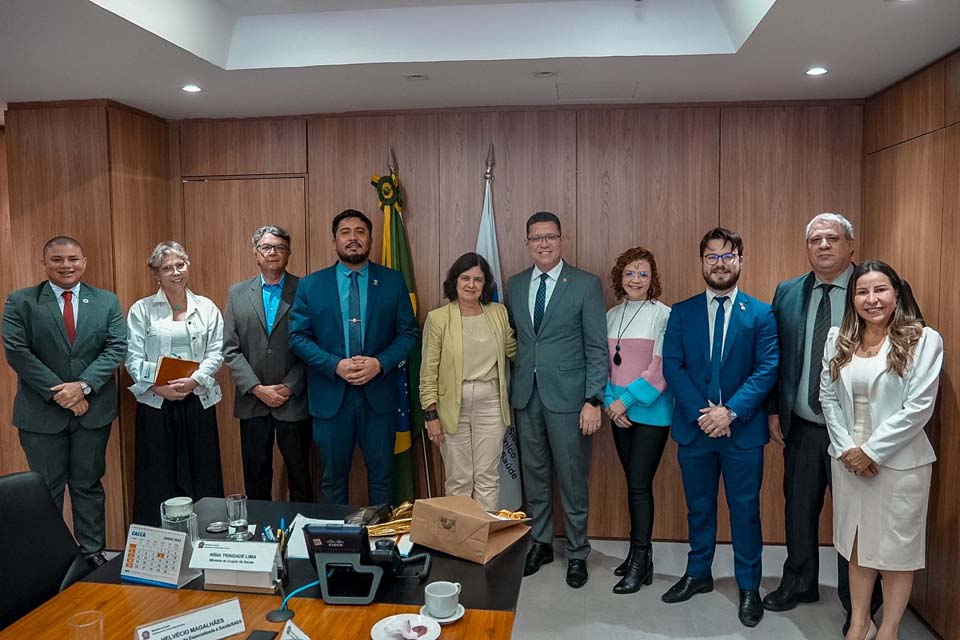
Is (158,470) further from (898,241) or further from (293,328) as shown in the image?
(898,241)

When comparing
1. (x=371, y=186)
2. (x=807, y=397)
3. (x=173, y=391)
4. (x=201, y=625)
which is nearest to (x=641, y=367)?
(x=807, y=397)

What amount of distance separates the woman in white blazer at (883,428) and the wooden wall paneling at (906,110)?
3.22 ft

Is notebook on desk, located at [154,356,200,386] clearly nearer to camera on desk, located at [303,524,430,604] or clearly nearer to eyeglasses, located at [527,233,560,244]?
eyeglasses, located at [527,233,560,244]

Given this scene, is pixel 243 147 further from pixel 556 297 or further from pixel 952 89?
pixel 952 89

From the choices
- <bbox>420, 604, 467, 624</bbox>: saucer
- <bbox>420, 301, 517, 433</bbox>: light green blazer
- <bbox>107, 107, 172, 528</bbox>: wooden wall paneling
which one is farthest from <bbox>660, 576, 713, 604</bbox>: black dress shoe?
<bbox>107, 107, 172, 528</bbox>: wooden wall paneling

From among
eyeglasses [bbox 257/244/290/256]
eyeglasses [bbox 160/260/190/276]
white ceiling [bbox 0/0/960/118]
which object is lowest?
eyeglasses [bbox 160/260/190/276]

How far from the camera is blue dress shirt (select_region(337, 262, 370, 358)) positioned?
13.0ft

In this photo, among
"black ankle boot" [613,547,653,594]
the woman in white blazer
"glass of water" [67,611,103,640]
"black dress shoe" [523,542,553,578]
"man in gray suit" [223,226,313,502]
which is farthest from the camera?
"man in gray suit" [223,226,313,502]

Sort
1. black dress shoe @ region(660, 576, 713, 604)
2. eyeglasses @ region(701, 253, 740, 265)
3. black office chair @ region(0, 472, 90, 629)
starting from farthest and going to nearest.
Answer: black dress shoe @ region(660, 576, 713, 604) → eyeglasses @ region(701, 253, 740, 265) → black office chair @ region(0, 472, 90, 629)

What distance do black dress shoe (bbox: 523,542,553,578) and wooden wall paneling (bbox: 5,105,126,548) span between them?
2780 mm

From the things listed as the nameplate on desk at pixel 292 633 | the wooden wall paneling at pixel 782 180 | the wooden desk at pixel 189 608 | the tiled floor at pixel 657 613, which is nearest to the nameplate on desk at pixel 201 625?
the wooden desk at pixel 189 608

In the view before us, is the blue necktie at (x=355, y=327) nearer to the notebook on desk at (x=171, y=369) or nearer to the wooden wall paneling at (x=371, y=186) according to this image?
the wooden wall paneling at (x=371, y=186)

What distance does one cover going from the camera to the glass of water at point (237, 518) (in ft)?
7.30

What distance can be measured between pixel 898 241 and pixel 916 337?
3.55 feet
